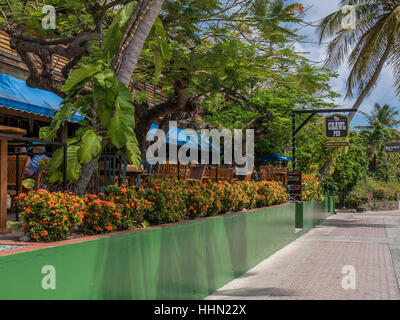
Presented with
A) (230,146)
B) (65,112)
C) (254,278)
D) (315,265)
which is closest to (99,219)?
(65,112)

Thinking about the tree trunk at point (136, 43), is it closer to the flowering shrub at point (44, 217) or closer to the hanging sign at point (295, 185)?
the flowering shrub at point (44, 217)

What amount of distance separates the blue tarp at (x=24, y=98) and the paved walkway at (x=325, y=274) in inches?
236

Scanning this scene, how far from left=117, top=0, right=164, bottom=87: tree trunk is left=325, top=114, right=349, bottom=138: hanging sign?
13826mm

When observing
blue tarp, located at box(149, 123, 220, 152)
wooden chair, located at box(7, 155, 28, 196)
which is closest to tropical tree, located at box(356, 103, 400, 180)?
blue tarp, located at box(149, 123, 220, 152)

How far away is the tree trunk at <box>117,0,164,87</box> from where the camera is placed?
5.71m

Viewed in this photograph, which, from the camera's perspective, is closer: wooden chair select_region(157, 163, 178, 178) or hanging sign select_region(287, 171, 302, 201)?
wooden chair select_region(157, 163, 178, 178)

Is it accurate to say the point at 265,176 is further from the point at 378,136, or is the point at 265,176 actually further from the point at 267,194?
the point at 378,136

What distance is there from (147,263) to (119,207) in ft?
2.36

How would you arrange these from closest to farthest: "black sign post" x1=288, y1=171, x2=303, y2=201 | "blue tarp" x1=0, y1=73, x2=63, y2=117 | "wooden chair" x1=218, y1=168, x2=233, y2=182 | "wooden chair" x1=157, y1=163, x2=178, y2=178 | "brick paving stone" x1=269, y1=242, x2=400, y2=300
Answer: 1. "brick paving stone" x1=269, y1=242, x2=400, y2=300
2. "blue tarp" x1=0, y1=73, x2=63, y2=117
3. "wooden chair" x1=157, y1=163, x2=178, y2=178
4. "wooden chair" x1=218, y1=168, x2=233, y2=182
5. "black sign post" x1=288, y1=171, x2=303, y2=201

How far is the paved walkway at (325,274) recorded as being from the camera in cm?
683

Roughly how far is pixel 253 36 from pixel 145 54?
2.34 meters

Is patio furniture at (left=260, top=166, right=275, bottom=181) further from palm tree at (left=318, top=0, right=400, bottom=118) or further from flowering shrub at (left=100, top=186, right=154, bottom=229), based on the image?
flowering shrub at (left=100, top=186, right=154, bottom=229)

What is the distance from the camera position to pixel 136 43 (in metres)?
5.80

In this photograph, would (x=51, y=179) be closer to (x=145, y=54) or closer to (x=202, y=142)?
(x=145, y=54)
